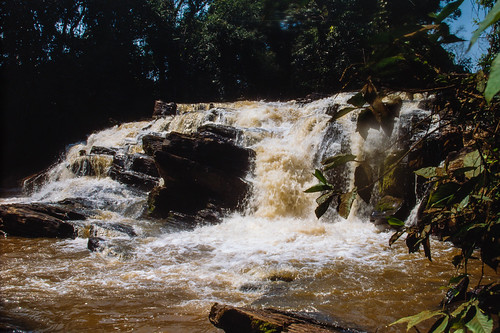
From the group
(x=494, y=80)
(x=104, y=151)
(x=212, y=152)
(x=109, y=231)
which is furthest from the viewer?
(x=104, y=151)

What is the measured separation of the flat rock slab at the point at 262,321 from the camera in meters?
2.31

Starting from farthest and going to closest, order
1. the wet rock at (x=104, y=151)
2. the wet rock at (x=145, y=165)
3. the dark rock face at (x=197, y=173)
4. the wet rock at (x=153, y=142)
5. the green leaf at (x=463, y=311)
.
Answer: the wet rock at (x=104, y=151), the wet rock at (x=145, y=165), the wet rock at (x=153, y=142), the dark rock face at (x=197, y=173), the green leaf at (x=463, y=311)

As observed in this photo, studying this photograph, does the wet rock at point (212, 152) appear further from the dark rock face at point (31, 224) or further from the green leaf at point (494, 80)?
the green leaf at point (494, 80)

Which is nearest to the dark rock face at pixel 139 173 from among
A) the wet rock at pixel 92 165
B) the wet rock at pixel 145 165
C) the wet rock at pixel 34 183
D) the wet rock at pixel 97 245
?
the wet rock at pixel 145 165

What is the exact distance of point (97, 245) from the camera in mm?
6094

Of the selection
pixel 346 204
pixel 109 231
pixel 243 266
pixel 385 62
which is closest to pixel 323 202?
pixel 346 204

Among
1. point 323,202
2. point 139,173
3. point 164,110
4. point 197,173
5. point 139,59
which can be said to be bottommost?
point 139,173

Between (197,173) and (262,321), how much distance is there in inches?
283

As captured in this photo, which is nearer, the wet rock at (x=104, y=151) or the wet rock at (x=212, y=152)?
the wet rock at (x=212, y=152)

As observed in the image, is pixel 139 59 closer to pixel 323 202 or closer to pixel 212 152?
pixel 212 152

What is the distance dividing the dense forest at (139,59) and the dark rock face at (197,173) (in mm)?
9743

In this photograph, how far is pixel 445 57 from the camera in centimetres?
108

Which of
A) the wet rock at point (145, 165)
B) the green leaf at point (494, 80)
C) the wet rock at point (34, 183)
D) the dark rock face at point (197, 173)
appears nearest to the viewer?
the green leaf at point (494, 80)

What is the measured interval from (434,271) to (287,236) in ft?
9.21
